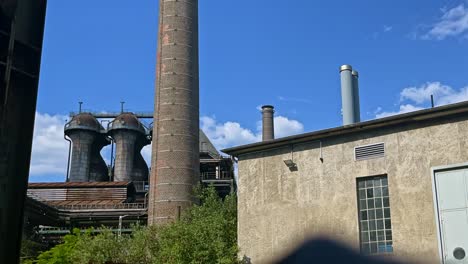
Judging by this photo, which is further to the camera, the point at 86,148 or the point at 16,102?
the point at 86,148

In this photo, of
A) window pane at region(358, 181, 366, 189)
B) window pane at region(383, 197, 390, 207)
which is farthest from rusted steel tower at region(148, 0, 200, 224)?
window pane at region(383, 197, 390, 207)

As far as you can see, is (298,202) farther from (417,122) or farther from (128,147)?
(128,147)

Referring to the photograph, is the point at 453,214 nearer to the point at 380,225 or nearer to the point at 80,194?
the point at 380,225

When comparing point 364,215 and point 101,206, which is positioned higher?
point 101,206

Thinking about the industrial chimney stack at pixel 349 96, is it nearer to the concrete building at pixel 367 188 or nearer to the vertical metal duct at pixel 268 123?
the concrete building at pixel 367 188

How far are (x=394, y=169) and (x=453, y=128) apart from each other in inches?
61.8

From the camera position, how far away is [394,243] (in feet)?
39.7

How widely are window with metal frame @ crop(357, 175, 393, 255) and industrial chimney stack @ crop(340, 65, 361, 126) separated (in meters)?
3.82

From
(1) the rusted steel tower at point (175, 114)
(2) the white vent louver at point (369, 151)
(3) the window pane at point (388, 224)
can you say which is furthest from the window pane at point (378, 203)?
(1) the rusted steel tower at point (175, 114)

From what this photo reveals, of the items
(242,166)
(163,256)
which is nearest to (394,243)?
(242,166)

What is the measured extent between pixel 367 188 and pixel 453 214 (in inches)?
83.3

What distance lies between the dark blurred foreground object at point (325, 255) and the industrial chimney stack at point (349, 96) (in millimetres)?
4646

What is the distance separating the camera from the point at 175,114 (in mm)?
28875

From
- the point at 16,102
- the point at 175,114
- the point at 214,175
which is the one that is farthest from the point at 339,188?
the point at 214,175
